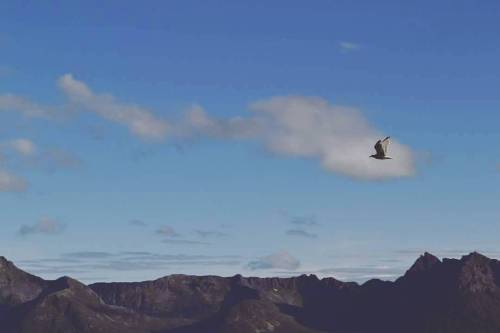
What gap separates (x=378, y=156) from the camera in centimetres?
15100
